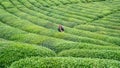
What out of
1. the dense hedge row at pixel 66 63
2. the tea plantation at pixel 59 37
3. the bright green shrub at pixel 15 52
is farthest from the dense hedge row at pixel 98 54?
the dense hedge row at pixel 66 63

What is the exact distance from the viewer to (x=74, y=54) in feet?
71.6

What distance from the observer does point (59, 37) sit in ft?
109

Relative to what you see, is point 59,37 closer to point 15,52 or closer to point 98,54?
point 98,54

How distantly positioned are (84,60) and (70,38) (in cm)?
1557

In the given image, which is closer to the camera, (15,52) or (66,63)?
(66,63)

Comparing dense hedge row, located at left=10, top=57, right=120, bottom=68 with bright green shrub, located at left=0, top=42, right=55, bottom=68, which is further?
bright green shrub, located at left=0, top=42, right=55, bottom=68

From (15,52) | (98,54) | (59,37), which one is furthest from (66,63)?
(59,37)

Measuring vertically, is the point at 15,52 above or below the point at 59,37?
above

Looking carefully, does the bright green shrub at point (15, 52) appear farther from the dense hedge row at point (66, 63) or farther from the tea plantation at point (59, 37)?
the dense hedge row at point (66, 63)

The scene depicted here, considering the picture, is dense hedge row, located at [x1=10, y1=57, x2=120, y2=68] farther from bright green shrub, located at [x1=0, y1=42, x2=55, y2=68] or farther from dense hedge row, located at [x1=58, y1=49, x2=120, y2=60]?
dense hedge row, located at [x1=58, y1=49, x2=120, y2=60]

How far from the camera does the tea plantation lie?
17463 mm

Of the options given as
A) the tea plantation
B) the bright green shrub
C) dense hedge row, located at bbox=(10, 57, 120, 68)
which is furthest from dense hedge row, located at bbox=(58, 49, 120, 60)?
dense hedge row, located at bbox=(10, 57, 120, 68)

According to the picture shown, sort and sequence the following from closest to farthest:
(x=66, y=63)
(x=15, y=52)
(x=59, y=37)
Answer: (x=66, y=63), (x=15, y=52), (x=59, y=37)

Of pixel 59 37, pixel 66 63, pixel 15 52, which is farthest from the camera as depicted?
pixel 59 37
